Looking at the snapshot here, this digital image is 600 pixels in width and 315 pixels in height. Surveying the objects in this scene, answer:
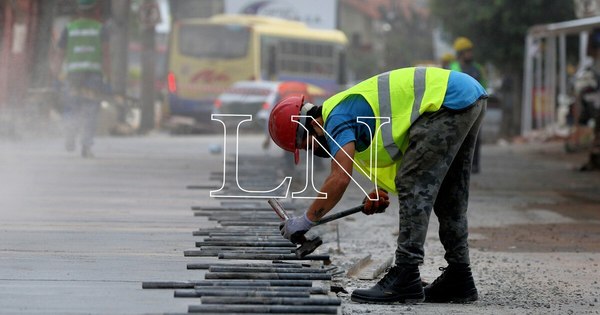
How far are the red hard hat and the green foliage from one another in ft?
100

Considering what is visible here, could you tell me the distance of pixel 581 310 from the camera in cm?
651

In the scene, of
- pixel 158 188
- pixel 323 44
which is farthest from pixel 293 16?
pixel 158 188

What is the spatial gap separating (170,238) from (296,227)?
2.43 meters

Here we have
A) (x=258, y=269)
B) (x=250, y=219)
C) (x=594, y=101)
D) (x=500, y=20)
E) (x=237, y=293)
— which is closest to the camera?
(x=237, y=293)

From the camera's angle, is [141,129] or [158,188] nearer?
[158,188]

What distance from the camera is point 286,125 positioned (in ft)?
21.2

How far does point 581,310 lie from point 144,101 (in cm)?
3143

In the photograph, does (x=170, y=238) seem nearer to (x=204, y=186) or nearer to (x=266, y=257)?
(x=266, y=257)

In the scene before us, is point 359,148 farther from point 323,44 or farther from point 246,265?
point 323,44

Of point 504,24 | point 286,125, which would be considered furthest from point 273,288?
point 504,24

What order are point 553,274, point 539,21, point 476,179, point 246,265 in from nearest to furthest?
point 246,265 < point 553,274 < point 476,179 < point 539,21

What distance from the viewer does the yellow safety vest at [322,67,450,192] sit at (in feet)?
21.2

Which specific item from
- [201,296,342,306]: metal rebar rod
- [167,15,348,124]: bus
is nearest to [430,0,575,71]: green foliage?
[167,15,348,124]: bus

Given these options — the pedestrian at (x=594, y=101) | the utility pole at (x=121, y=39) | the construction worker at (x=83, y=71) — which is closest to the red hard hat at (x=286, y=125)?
the construction worker at (x=83, y=71)
